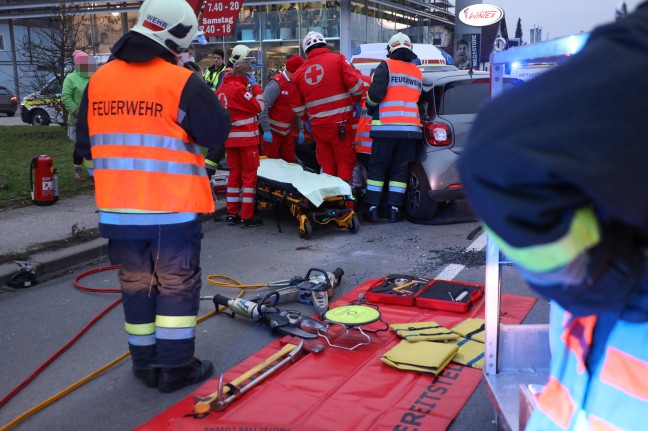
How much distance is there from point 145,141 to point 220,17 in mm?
6953

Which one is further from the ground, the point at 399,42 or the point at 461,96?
the point at 399,42

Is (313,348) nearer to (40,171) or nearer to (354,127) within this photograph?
(354,127)

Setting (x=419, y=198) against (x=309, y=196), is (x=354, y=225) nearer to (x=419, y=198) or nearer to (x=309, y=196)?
(x=309, y=196)

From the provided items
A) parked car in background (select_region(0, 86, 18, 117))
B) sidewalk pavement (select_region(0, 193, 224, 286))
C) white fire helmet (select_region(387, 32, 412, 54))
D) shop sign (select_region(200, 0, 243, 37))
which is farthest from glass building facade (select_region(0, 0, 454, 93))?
white fire helmet (select_region(387, 32, 412, 54))

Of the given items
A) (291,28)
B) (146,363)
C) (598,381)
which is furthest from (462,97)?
(291,28)

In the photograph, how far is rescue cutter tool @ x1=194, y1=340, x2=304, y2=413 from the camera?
3.45 m

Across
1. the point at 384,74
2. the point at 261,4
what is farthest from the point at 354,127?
the point at 261,4

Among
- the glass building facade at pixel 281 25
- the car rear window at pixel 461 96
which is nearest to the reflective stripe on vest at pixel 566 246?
the car rear window at pixel 461 96

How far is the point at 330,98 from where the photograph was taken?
8367 millimetres

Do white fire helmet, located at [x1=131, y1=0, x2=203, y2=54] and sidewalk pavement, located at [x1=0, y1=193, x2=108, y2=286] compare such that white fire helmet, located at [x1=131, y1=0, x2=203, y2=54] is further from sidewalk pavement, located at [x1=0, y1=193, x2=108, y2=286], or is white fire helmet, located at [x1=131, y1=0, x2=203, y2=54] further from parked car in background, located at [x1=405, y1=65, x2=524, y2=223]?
parked car in background, located at [x1=405, y1=65, x2=524, y2=223]

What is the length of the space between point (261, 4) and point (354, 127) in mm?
21412

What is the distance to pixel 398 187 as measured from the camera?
8.17 m

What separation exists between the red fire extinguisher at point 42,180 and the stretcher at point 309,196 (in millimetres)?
3016

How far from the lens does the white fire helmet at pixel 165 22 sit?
12.0 feet
